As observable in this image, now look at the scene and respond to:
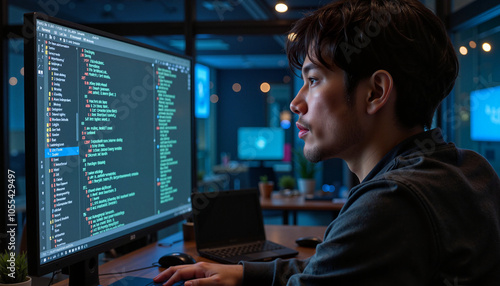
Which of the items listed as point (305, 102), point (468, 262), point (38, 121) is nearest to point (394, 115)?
point (305, 102)

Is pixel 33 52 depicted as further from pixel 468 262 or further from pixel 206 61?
pixel 206 61

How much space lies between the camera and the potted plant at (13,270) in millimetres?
965

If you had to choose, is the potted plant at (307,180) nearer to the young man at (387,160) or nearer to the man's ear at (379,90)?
the young man at (387,160)

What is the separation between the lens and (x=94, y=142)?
1.06 metres

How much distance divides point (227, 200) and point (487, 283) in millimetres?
939

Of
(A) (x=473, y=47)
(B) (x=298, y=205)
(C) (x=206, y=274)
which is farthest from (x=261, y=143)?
(C) (x=206, y=274)

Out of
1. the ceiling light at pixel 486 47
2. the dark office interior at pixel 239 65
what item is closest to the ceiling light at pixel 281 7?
the dark office interior at pixel 239 65

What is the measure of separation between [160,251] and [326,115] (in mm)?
866

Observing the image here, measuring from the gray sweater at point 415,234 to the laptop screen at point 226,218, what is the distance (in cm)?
73

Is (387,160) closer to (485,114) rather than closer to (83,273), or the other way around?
(83,273)

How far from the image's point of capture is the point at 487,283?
0.75 m

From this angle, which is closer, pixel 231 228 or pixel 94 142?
pixel 94 142

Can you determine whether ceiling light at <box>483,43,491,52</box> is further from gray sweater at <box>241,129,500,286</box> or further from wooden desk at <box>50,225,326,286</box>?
gray sweater at <box>241,129,500,286</box>

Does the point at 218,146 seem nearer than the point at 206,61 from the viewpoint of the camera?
No
